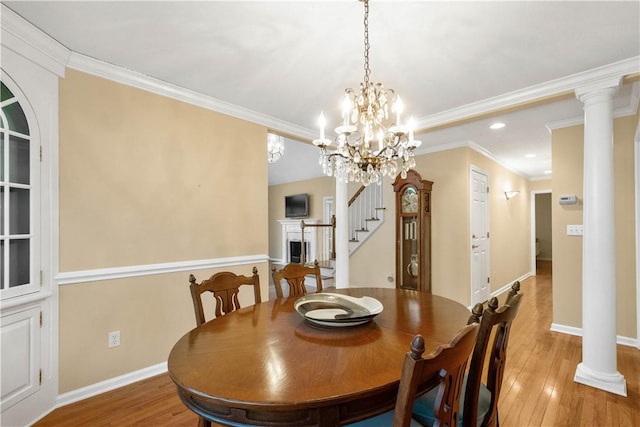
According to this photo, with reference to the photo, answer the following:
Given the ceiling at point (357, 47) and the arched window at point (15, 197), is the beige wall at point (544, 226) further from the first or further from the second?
the arched window at point (15, 197)

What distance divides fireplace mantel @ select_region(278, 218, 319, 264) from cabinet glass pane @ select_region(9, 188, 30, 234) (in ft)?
18.4

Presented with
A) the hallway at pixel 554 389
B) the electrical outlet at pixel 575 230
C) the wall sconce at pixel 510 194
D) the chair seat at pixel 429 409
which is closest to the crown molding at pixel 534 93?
the electrical outlet at pixel 575 230

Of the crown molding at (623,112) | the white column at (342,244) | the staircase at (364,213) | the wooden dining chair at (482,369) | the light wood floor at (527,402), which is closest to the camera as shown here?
the wooden dining chair at (482,369)

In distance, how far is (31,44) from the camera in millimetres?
1802

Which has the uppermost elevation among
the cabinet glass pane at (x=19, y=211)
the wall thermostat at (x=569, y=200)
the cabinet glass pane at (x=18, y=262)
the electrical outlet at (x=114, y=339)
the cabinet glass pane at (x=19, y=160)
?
the cabinet glass pane at (x=19, y=160)

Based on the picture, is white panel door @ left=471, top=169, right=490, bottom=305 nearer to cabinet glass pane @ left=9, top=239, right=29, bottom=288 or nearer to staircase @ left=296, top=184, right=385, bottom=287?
staircase @ left=296, top=184, right=385, bottom=287

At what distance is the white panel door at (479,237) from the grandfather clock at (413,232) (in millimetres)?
585

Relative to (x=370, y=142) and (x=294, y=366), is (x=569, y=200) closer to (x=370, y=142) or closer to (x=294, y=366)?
(x=370, y=142)

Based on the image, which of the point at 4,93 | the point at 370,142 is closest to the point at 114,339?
the point at 4,93

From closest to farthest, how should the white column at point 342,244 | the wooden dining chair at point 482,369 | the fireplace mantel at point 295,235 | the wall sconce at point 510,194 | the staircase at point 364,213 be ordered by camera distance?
the wooden dining chair at point 482,369 < the white column at point 342,244 < the staircase at point 364,213 < the wall sconce at point 510,194 < the fireplace mantel at point 295,235

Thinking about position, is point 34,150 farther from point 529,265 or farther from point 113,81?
point 529,265

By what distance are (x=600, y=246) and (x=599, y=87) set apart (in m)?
1.20

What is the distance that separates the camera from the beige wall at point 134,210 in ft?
6.76

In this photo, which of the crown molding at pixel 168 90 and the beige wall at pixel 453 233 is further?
the beige wall at pixel 453 233
